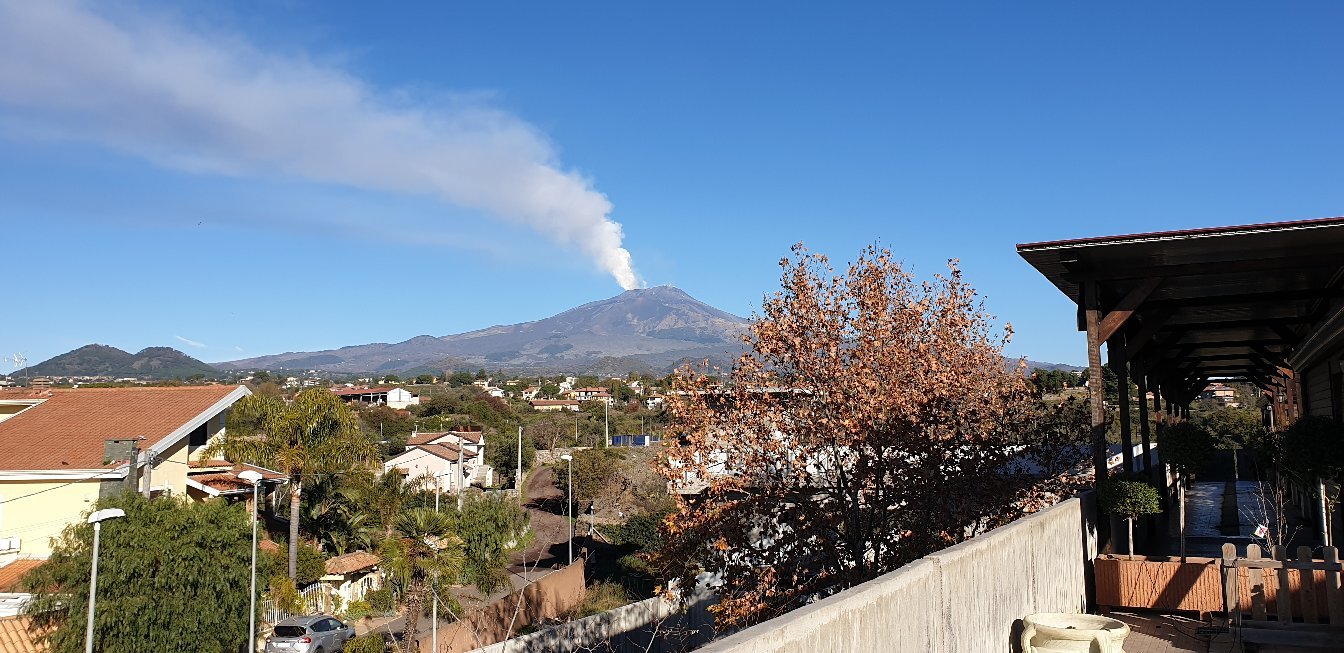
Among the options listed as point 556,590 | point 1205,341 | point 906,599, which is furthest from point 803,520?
point 556,590

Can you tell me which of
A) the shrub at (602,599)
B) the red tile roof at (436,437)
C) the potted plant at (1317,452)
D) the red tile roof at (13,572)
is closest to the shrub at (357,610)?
the shrub at (602,599)

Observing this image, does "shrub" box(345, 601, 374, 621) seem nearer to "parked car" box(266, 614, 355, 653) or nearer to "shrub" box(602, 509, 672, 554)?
"parked car" box(266, 614, 355, 653)

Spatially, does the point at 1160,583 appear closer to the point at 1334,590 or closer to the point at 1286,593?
the point at 1286,593

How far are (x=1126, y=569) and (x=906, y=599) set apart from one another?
569 centimetres

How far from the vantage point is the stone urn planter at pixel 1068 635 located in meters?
5.37

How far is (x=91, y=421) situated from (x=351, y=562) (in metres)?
9.21

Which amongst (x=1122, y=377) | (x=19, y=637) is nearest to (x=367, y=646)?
(x=19, y=637)

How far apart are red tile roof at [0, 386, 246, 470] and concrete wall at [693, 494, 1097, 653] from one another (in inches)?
984

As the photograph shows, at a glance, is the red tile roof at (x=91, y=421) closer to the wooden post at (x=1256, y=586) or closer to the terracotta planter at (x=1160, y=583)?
the terracotta planter at (x=1160, y=583)

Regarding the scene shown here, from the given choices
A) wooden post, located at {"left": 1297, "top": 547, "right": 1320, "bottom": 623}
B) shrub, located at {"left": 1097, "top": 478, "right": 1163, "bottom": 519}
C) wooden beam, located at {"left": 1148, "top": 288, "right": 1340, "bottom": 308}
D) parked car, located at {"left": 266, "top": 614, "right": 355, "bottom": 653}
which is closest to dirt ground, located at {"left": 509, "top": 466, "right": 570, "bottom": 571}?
parked car, located at {"left": 266, "top": 614, "right": 355, "bottom": 653}

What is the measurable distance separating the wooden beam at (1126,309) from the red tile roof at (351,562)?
Answer: 87.2 feet

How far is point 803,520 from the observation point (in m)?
11.7

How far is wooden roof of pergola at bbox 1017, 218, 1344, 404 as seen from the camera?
28.4 ft

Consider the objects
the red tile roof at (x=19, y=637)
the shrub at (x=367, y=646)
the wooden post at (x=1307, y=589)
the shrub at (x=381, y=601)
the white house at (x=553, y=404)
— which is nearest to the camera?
the wooden post at (x=1307, y=589)
